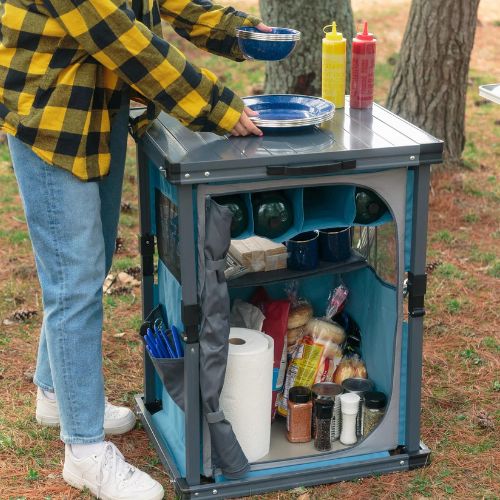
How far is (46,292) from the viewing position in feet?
9.33

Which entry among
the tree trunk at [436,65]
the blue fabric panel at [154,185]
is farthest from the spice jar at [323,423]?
the tree trunk at [436,65]

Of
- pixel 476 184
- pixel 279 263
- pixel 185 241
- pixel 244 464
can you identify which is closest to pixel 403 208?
pixel 279 263

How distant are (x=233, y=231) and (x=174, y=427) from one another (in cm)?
75

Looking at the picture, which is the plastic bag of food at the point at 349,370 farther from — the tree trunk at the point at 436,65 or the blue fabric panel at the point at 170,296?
the tree trunk at the point at 436,65

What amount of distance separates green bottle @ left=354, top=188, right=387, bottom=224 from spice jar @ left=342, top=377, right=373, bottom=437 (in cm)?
59

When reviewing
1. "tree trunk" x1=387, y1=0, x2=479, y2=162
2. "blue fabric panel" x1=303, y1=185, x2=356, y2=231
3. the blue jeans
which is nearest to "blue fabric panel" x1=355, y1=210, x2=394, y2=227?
"blue fabric panel" x1=303, y1=185, x2=356, y2=231

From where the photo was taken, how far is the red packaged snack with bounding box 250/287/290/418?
324 centimetres

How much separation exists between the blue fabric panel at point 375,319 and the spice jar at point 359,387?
0.14 feet

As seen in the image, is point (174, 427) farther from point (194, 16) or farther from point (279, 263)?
point (194, 16)

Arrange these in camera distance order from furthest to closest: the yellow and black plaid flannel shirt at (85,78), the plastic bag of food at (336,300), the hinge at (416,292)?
the plastic bag of food at (336,300), the hinge at (416,292), the yellow and black plaid flannel shirt at (85,78)

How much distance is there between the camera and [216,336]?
9.12 feet

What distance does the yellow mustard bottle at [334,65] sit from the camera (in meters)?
3.14

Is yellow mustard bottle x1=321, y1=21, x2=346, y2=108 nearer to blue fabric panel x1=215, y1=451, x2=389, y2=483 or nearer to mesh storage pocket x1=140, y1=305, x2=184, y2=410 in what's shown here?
mesh storage pocket x1=140, y1=305, x2=184, y2=410

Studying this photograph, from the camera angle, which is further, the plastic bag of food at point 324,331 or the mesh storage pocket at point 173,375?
the plastic bag of food at point 324,331
